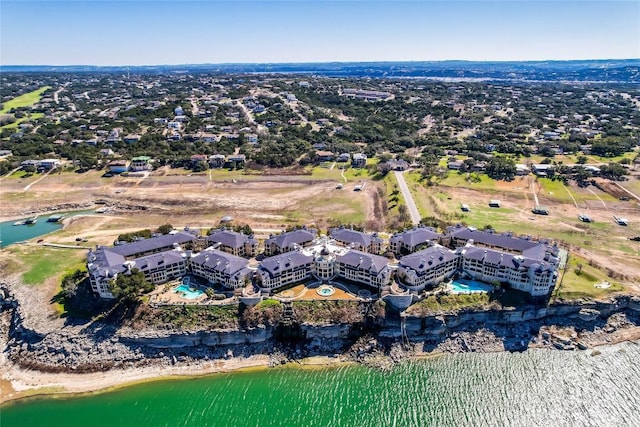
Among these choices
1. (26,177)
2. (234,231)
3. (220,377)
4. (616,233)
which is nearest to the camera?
(220,377)

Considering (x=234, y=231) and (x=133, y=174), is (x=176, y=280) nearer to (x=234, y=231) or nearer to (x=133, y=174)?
(x=234, y=231)

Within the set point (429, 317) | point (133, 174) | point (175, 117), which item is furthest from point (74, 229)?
point (175, 117)

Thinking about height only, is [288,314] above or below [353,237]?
below

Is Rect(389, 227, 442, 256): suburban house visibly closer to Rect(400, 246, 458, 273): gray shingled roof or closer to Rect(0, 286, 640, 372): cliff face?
Rect(400, 246, 458, 273): gray shingled roof

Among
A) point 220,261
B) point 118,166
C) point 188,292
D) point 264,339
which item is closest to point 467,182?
point 220,261

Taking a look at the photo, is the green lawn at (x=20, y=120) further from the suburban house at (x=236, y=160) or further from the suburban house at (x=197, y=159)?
the suburban house at (x=236, y=160)

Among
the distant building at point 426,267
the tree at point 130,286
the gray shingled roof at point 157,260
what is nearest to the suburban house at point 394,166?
the distant building at point 426,267

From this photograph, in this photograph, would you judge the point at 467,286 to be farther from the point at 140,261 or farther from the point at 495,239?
the point at 140,261
